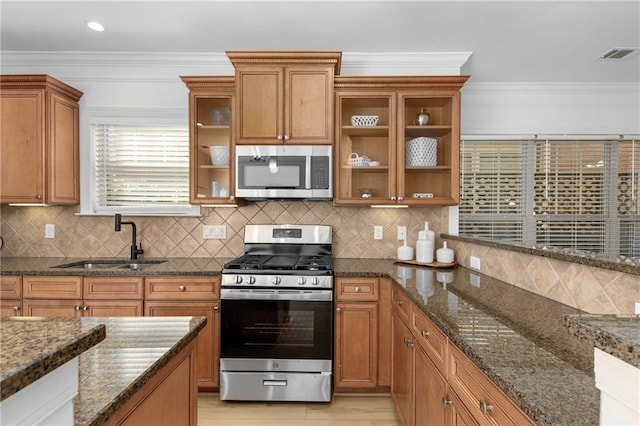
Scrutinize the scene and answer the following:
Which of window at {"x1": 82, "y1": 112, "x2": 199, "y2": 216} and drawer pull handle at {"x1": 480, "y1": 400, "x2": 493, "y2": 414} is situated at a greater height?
window at {"x1": 82, "y1": 112, "x2": 199, "y2": 216}

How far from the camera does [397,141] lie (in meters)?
2.80

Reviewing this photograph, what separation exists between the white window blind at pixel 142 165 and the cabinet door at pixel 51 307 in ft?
3.08

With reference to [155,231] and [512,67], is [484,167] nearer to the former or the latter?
[512,67]

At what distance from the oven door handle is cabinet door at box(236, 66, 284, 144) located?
112 cm

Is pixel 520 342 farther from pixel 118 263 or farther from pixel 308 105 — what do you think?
pixel 118 263

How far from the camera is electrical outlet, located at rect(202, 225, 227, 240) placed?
10.3ft

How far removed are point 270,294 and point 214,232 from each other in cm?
97

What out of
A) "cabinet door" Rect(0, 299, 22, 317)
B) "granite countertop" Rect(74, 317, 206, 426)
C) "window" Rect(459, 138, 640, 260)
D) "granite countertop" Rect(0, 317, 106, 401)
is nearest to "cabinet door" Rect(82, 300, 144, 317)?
"cabinet door" Rect(0, 299, 22, 317)

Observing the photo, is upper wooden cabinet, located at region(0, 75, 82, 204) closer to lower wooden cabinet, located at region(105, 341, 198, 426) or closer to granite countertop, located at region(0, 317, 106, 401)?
lower wooden cabinet, located at region(105, 341, 198, 426)

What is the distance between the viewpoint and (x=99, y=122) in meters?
3.10

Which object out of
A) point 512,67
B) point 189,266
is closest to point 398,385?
point 189,266

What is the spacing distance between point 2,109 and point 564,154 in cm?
502

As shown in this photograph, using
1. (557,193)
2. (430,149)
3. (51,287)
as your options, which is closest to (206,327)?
(51,287)

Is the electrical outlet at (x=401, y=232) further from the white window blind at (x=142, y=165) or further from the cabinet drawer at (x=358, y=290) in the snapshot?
the white window blind at (x=142, y=165)
